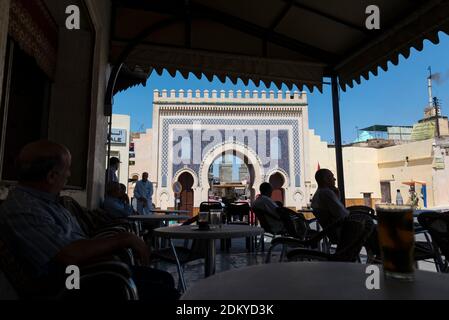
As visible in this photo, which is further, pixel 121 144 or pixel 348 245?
pixel 121 144

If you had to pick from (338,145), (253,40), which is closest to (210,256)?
(338,145)

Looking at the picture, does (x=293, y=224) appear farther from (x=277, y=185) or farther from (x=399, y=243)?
(x=277, y=185)

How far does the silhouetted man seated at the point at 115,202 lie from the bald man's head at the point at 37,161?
2399mm

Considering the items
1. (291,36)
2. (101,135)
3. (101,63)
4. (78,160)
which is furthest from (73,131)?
(291,36)

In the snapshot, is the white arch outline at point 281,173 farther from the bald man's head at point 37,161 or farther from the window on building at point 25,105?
the bald man's head at point 37,161

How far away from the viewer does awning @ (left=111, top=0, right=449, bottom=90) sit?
10.9 feet

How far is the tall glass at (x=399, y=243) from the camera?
24.4 inches

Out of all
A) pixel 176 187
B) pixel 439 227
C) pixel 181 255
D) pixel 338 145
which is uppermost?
pixel 338 145

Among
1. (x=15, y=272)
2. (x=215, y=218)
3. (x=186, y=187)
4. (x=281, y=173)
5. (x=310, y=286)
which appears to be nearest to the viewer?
(x=310, y=286)

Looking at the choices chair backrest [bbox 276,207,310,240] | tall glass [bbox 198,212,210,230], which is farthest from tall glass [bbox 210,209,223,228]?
chair backrest [bbox 276,207,310,240]

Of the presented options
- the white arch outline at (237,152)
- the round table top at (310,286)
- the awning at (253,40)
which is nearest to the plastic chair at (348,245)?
the round table top at (310,286)

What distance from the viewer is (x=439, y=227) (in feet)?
6.26

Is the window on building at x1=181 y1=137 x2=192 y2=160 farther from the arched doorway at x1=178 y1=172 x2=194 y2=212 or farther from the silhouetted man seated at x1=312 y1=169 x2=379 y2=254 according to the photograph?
the silhouetted man seated at x1=312 y1=169 x2=379 y2=254

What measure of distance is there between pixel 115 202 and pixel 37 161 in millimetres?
2654
